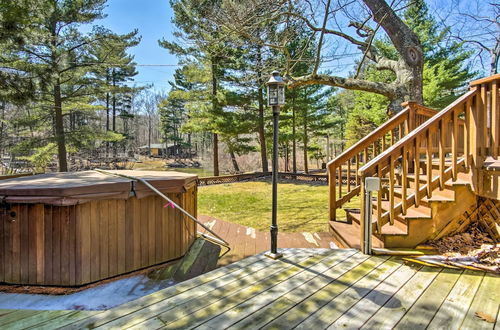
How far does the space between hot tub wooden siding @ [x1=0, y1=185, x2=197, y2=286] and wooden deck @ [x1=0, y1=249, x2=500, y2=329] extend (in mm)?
565

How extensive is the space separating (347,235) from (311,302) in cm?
167

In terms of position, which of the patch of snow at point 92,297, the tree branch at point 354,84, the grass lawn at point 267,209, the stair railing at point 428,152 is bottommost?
the patch of snow at point 92,297

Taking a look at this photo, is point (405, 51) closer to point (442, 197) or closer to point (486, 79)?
point (486, 79)

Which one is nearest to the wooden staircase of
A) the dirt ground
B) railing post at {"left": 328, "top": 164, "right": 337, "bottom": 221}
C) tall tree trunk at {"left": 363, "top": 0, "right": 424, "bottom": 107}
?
the dirt ground

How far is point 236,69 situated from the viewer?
13086 mm

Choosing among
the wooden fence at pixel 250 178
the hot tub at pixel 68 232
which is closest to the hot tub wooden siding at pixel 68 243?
the hot tub at pixel 68 232

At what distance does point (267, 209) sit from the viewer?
261 inches

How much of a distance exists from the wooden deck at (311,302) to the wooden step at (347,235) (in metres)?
0.52

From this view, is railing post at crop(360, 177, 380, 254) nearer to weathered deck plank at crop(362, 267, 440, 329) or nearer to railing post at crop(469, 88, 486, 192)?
weathered deck plank at crop(362, 267, 440, 329)

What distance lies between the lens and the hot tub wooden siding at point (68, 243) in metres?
2.77

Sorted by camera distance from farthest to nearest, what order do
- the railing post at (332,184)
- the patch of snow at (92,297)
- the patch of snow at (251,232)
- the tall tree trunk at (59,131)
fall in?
the tall tree trunk at (59,131) → the patch of snow at (251,232) → the railing post at (332,184) → the patch of snow at (92,297)

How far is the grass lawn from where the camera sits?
511cm

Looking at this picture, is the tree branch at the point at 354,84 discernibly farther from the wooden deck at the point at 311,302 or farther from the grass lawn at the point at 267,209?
the wooden deck at the point at 311,302

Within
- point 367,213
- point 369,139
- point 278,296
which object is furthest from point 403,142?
point 278,296
